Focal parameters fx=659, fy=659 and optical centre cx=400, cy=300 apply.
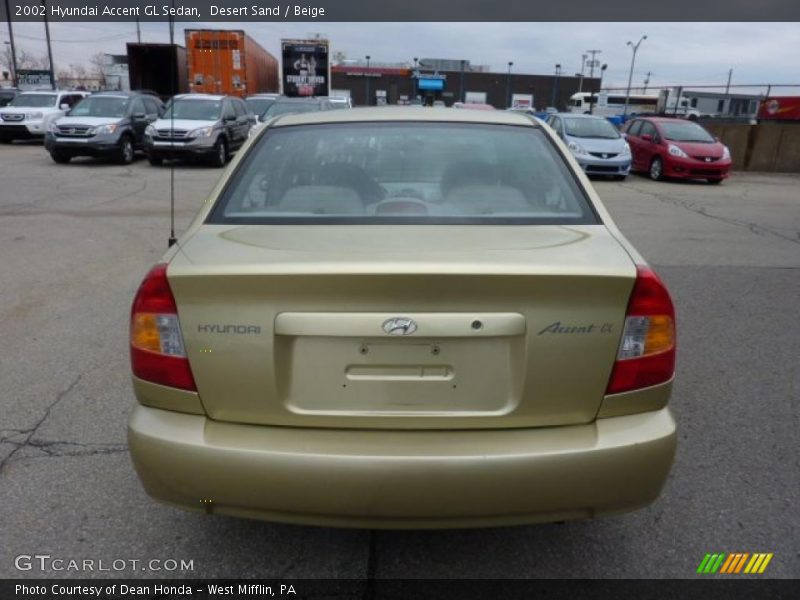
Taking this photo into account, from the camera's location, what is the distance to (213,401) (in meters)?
2.12

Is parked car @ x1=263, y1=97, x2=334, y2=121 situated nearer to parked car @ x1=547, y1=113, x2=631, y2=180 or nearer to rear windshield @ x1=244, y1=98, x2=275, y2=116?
rear windshield @ x1=244, y1=98, x2=275, y2=116

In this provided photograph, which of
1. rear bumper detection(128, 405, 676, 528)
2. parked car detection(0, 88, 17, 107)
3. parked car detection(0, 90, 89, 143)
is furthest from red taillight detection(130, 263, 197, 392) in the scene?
parked car detection(0, 88, 17, 107)

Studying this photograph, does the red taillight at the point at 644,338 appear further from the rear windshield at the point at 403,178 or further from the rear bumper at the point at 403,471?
the rear windshield at the point at 403,178

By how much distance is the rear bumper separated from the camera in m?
2.02

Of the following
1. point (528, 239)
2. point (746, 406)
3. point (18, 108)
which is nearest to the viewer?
point (528, 239)

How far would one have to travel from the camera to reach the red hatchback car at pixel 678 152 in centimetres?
1631

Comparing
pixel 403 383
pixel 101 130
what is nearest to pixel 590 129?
pixel 101 130

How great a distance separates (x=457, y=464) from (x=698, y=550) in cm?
125

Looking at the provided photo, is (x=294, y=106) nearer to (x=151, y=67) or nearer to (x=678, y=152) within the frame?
(x=678, y=152)

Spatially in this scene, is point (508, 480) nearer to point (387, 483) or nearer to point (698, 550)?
point (387, 483)

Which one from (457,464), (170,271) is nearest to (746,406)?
(457,464)

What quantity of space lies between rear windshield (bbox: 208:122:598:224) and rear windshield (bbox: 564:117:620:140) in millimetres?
14306

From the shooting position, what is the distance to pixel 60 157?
1627 centimetres

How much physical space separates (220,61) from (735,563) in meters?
26.9
